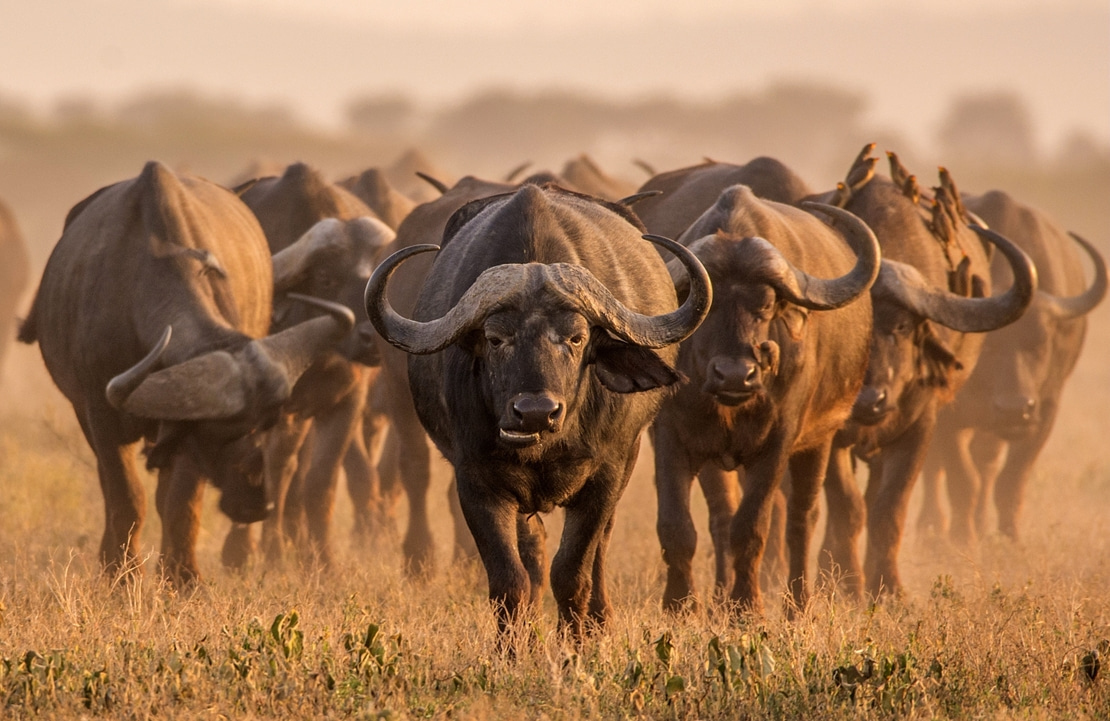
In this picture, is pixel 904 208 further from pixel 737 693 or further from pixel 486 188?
pixel 737 693

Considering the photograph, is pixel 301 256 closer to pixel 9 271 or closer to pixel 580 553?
pixel 580 553

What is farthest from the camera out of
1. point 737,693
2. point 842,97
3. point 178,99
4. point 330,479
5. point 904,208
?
point 178,99

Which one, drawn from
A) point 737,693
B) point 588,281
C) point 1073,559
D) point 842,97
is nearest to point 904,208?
point 1073,559

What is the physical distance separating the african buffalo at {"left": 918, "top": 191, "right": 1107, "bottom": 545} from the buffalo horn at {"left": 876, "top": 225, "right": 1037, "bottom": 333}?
78.5 inches

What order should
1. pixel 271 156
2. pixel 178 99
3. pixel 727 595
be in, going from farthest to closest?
pixel 178 99 < pixel 271 156 < pixel 727 595

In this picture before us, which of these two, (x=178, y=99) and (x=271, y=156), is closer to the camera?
(x=271, y=156)

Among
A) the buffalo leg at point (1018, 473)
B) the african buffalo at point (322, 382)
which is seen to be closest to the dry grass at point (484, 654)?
the african buffalo at point (322, 382)

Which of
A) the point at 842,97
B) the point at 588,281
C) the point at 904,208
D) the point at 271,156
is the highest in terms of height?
the point at 842,97

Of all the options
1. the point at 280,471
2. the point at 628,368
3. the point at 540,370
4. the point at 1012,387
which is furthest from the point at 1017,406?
the point at 540,370

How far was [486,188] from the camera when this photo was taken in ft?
29.2

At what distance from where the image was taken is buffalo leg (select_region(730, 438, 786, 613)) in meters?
6.83

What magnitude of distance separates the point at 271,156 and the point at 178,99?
2189 centimetres

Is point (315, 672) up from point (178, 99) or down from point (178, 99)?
down

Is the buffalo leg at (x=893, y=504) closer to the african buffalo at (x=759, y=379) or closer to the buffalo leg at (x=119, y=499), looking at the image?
the african buffalo at (x=759, y=379)
